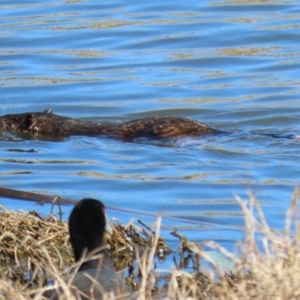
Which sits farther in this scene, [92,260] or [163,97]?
[163,97]

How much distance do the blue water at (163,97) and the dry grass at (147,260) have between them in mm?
774

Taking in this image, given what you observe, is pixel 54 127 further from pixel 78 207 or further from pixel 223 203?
pixel 78 207

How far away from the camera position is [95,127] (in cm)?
1346

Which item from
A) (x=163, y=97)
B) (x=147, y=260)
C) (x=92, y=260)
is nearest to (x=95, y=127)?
(x=163, y=97)

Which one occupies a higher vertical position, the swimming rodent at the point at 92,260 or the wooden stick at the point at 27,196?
the swimming rodent at the point at 92,260

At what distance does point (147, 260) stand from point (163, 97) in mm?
8788

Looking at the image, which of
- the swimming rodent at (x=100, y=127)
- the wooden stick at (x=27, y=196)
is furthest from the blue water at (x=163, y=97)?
the wooden stick at (x=27, y=196)

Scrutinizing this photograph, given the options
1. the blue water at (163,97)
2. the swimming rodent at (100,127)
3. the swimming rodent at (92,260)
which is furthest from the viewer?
the swimming rodent at (100,127)

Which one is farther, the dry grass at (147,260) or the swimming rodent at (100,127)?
the swimming rodent at (100,127)

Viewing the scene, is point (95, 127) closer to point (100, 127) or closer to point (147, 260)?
point (100, 127)

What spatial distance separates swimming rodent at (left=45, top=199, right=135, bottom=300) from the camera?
5.35 m

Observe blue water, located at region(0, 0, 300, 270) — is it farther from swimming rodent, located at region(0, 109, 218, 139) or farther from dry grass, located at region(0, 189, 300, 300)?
dry grass, located at region(0, 189, 300, 300)

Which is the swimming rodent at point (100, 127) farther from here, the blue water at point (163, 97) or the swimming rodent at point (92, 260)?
the swimming rodent at point (92, 260)

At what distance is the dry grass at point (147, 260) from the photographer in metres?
5.21
